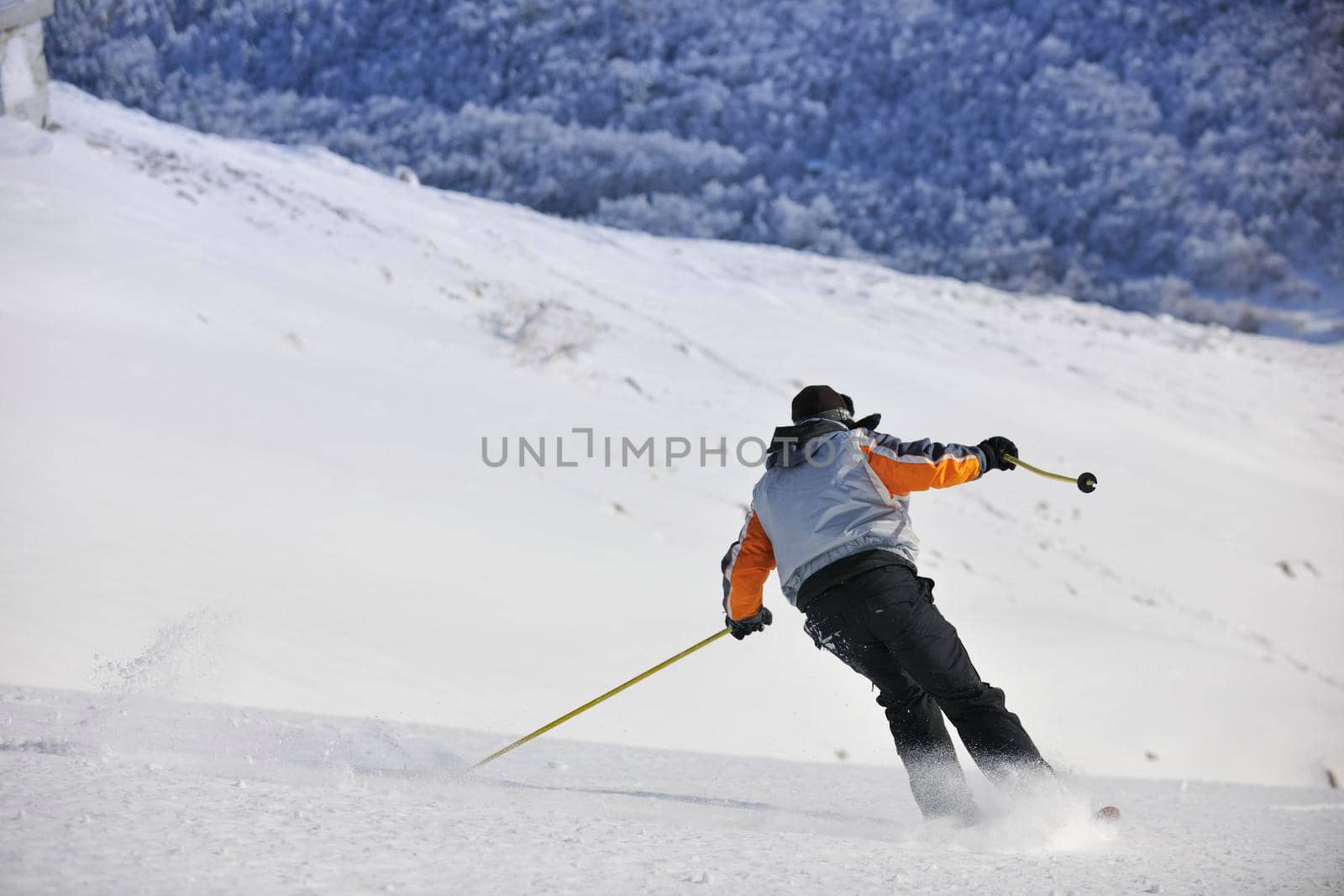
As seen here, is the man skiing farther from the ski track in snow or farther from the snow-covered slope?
the snow-covered slope

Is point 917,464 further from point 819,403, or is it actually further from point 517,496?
point 517,496

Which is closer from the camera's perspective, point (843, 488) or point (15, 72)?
point (843, 488)

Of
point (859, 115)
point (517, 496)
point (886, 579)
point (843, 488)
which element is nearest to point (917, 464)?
point (843, 488)

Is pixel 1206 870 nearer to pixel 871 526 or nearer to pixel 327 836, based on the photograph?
pixel 871 526

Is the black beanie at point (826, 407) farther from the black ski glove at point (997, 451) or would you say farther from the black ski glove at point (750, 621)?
the black ski glove at point (750, 621)

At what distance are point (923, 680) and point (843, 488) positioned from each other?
0.50 meters

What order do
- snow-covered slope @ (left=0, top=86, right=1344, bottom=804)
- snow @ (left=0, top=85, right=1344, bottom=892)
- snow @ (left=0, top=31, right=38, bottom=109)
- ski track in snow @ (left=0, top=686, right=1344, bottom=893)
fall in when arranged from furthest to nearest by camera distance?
snow @ (left=0, top=31, right=38, bottom=109), snow-covered slope @ (left=0, top=86, right=1344, bottom=804), snow @ (left=0, top=85, right=1344, bottom=892), ski track in snow @ (left=0, top=686, right=1344, bottom=893)

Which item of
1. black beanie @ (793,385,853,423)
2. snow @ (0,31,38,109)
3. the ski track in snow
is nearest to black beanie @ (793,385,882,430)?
black beanie @ (793,385,853,423)

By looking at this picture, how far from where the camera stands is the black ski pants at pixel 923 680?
2.41 meters

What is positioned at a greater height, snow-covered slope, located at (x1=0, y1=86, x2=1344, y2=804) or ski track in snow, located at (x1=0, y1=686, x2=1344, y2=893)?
ski track in snow, located at (x1=0, y1=686, x2=1344, y2=893)

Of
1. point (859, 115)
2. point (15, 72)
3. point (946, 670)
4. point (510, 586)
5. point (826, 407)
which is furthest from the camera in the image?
point (859, 115)

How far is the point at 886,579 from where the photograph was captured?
8.04 feet

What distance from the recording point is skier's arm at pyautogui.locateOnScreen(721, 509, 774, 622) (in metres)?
2.78

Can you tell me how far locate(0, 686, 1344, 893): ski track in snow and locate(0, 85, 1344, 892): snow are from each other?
14 millimetres
